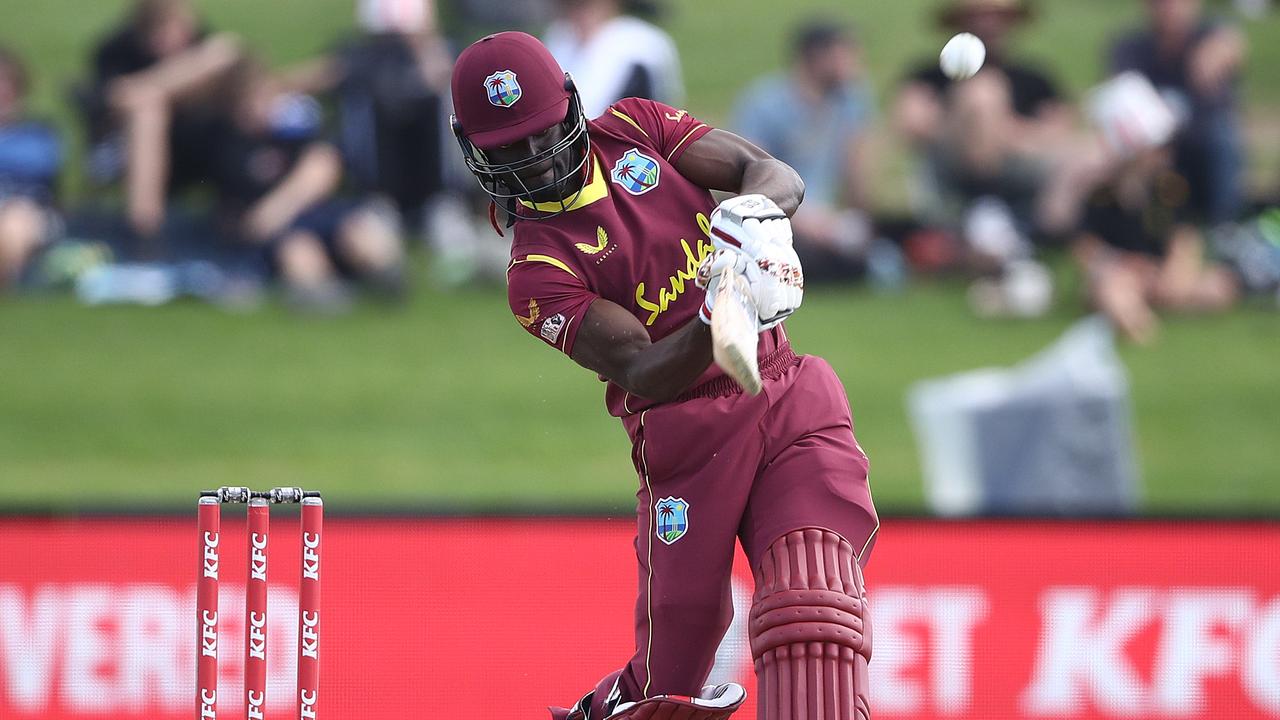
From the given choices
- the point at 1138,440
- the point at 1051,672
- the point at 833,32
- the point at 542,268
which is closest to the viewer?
the point at 542,268

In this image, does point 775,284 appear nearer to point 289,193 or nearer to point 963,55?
point 963,55

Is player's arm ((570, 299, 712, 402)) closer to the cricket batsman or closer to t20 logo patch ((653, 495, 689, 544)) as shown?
the cricket batsman

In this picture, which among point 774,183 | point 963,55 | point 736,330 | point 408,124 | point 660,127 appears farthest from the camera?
point 408,124

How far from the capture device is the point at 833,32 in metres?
9.08

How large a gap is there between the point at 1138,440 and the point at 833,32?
284 cm

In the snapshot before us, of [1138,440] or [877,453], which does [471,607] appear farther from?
[1138,440]

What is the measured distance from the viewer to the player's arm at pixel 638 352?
3422 mm

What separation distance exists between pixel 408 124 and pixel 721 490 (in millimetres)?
5631

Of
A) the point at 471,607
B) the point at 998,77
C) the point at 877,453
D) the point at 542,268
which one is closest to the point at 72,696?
the point at 471,607

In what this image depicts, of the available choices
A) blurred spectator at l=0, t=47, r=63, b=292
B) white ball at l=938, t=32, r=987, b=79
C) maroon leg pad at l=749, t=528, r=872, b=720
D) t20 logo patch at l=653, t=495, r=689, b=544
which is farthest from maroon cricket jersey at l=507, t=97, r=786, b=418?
blurred spectator at l=0, t=47, r=63, b=292

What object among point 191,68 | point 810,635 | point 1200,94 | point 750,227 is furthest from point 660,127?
point 191,68

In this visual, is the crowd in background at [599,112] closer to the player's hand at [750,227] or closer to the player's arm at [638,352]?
the player's arm at [638,352]

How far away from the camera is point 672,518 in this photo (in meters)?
3.84

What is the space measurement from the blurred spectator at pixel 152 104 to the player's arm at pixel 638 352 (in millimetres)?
5890
